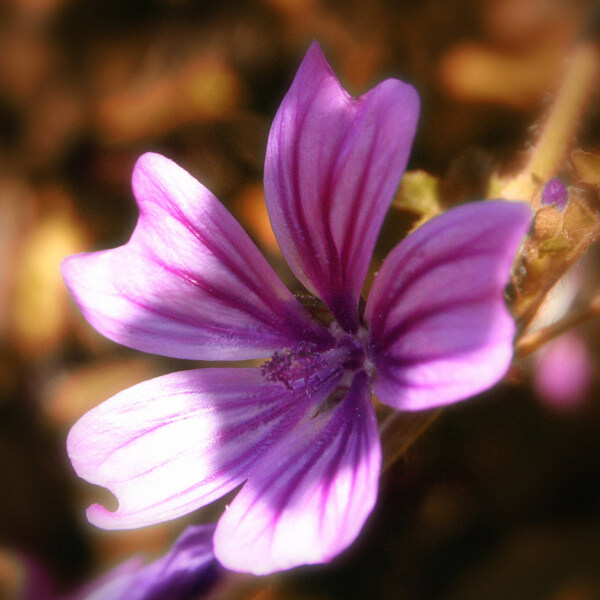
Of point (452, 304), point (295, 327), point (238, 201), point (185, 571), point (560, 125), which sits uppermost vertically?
point (238, 201)

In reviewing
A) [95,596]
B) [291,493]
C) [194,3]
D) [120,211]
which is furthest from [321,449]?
[194,3]

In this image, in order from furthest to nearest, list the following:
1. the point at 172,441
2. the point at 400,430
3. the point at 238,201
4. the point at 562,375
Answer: the point at 238,201
the point at 562,375
the point at 172,441
the point at 400,430

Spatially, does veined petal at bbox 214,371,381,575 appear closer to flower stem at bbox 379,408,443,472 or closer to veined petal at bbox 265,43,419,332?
flower stem at bbox 379,408,443,472

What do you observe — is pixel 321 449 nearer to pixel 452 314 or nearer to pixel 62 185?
pixel 452 314

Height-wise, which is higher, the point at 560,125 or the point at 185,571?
the point at 560,125

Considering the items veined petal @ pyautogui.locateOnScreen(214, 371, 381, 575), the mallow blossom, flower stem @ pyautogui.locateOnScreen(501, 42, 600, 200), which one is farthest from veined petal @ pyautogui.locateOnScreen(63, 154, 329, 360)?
flower stem @ pyautogui.locateOnScreen(501, 42, 600, 200)

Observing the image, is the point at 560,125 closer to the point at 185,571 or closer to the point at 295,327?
the point at 295,327

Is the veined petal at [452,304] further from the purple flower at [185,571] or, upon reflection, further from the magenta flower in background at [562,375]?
the magenta flower in background at [562,375]

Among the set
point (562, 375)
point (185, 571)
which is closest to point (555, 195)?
point (185, 571)
